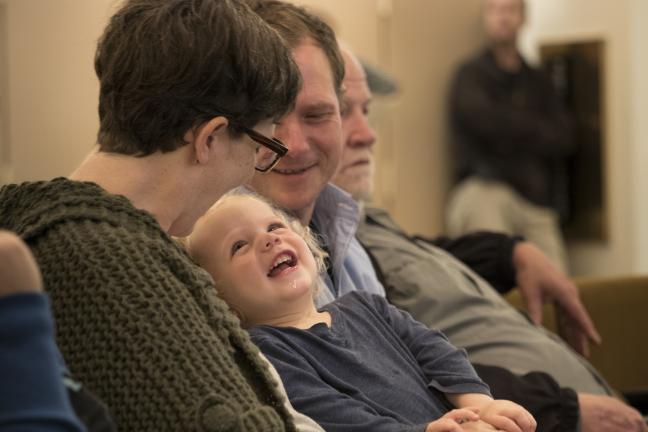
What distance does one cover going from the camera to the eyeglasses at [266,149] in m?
1.60

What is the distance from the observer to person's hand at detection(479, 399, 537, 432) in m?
1.70

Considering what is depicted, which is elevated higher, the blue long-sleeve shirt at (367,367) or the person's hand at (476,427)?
the blue long-sleeve shirt at (367,367)

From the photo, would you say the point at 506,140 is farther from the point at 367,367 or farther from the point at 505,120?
the point at 367,367

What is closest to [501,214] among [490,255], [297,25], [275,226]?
[490,255]

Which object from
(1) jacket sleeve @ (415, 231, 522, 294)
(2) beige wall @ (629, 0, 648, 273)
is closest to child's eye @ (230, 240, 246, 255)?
(1) jacket sleeve @ (415, 231, 522, 294)

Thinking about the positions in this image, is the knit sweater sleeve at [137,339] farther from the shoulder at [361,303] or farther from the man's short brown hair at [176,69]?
the shoulder at [361,303]

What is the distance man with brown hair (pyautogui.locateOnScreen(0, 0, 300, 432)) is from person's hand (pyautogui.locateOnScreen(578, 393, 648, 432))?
103cm

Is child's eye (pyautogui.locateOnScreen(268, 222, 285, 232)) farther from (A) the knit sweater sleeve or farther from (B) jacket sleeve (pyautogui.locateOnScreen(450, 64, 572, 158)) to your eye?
(B) jacket sleeve (pyautogui.locateOnScreen(450, 64, 572, 158))

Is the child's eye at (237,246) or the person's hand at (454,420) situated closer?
the person's hand at (454,420)

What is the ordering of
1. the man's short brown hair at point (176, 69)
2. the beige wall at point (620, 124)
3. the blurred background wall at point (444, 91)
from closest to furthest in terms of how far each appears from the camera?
1. the man's short brown hair at point (176, 69)
2. the blurred background wall at point (444, 91)
3. the beige wall at point (620, 124)

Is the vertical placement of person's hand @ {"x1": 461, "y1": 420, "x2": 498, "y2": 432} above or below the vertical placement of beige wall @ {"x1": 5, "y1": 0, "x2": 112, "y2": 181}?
below

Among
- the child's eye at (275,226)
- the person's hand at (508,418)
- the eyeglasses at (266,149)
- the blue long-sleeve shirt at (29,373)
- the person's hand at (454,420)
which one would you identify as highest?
the eyeglasses at (266,149)

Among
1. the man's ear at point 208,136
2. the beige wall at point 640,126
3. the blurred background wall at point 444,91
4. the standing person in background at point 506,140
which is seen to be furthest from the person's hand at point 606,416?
the beige wall at point 640,126

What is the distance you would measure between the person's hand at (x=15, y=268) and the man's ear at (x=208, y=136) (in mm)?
463
